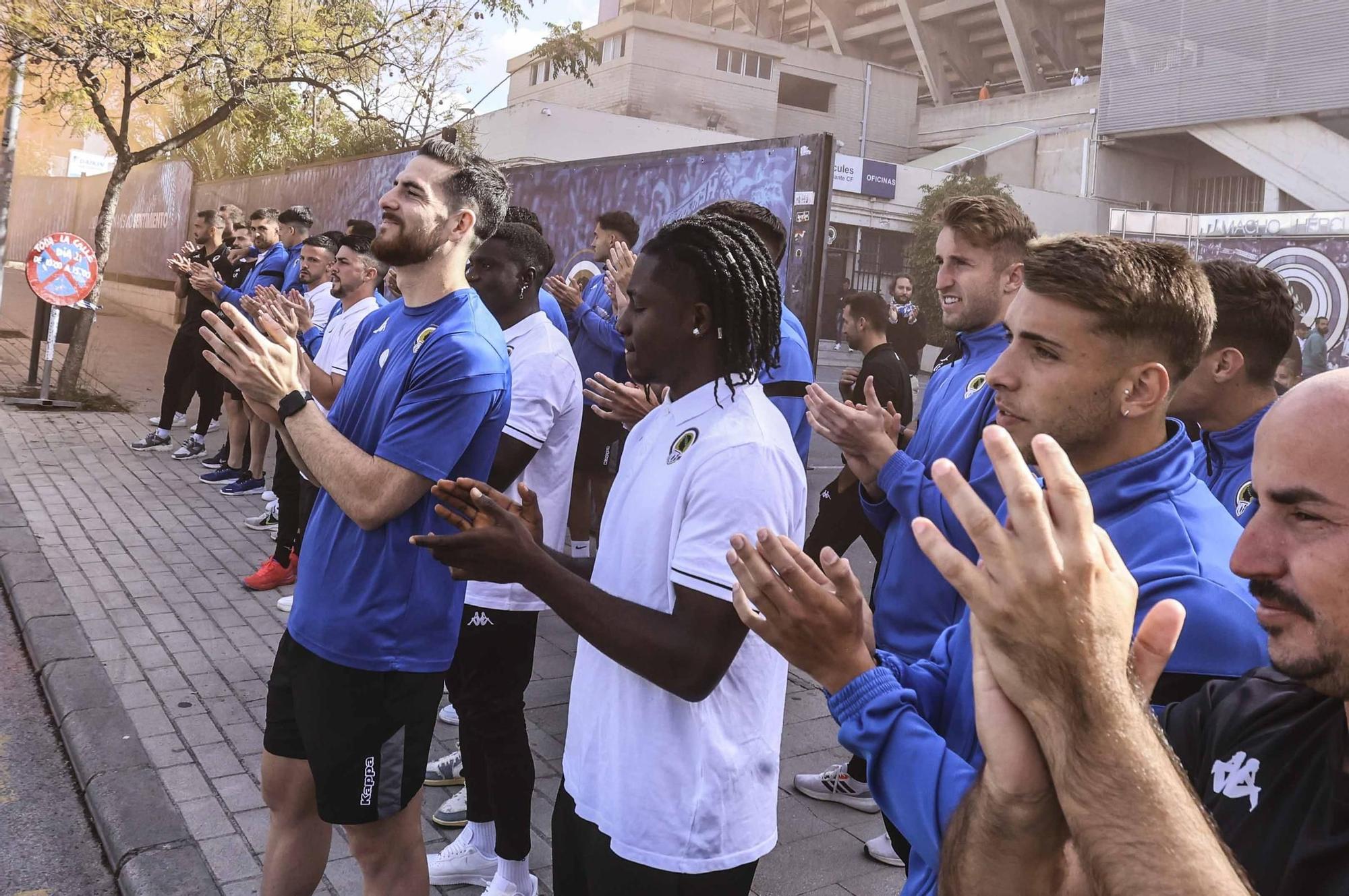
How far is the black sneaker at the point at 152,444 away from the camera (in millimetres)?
10570

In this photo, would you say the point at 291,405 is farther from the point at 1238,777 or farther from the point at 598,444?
the point at 598,444

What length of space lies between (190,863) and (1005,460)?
348 centimetres

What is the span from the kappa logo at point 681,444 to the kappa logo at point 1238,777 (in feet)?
3.57

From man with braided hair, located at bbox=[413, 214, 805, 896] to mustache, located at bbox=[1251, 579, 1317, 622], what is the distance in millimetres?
896

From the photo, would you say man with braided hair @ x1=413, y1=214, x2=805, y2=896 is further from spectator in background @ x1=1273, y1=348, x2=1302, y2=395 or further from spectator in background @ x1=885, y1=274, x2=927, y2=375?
spectator in background @ x1=885, y1=274, x2=927, y2=375

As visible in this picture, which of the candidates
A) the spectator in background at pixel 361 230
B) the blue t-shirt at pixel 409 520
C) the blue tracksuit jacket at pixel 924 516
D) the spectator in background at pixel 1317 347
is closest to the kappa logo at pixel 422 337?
the blue t-shirt at pixel 409 520

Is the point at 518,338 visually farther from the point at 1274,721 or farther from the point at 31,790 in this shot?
the point at 1274,721

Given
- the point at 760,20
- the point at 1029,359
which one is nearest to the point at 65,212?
the point at 760,20

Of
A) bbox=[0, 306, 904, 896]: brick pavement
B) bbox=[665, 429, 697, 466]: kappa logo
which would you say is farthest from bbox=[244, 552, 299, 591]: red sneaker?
bbox=[665, 429, 697, 466]: kappa logo

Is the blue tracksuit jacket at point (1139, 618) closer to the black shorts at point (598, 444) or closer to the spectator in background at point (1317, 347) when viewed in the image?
the black shorts at point (598, 444)

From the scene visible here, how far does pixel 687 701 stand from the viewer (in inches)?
81.3

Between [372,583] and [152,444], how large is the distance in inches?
357

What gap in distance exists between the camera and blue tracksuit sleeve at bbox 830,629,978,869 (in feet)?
4.63

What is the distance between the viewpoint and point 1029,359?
6.33 feet
